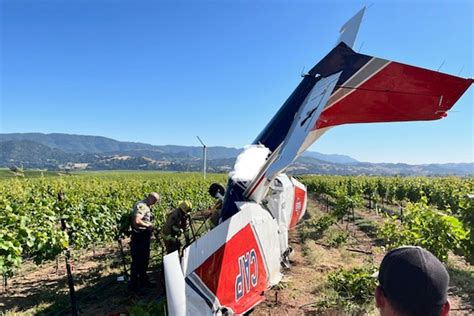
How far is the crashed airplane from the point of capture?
370 cm

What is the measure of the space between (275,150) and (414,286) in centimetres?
405

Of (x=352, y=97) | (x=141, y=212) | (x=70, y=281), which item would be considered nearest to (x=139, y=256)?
(x=141, y=212)

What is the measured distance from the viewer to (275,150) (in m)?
5.57

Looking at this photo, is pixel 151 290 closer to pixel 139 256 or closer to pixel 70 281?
pixel 139 256

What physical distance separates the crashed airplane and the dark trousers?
3500 mm

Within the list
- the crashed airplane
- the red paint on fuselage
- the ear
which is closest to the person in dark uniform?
the crashed airplane

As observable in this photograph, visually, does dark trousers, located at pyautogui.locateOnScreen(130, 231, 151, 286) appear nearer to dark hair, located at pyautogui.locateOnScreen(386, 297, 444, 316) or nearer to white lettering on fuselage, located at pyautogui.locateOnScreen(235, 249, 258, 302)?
white lettering on fuselage, located at pyautogui.locateOnScreen(235, 249, 258, 302)

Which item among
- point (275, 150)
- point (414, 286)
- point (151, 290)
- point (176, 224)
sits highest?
point (275, 150)

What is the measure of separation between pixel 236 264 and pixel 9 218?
435 centimetres

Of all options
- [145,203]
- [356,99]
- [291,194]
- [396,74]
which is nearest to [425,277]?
[396,74]

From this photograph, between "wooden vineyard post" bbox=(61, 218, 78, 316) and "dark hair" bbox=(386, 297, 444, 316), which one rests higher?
"dark hair" bbox=(386, 297, 444, 316)

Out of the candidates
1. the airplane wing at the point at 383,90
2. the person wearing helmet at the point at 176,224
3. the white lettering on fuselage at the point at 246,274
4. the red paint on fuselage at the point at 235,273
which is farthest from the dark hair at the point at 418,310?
the person wearing helmet at the point at 176,224

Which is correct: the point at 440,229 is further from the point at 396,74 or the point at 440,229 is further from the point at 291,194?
the point at 396,74

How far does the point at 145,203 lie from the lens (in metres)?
8.23
